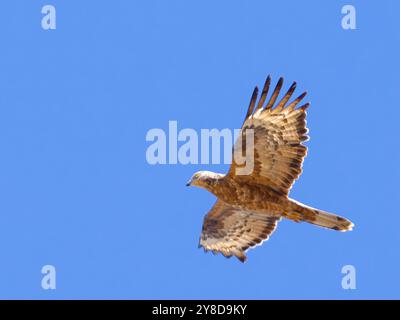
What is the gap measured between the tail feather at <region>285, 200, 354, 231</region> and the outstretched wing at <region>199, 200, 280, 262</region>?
0.76 meters

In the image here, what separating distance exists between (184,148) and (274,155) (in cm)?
156

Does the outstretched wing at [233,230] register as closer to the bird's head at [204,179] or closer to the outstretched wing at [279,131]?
the bird's head at [204,179]

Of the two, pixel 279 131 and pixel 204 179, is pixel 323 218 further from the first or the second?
pixel 204 179

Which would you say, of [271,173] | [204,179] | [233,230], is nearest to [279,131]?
[271,173]

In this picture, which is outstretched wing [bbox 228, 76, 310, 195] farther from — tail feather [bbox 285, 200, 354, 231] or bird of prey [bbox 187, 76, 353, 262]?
tail feather [bbox 285, 200, 354, 231]

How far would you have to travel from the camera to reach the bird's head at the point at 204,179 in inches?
742

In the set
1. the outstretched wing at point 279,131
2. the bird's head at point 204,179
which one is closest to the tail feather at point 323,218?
the outstretched wing at point 279,131

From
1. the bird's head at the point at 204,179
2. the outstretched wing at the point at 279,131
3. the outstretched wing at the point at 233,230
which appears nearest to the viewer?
the outstretched wing at the point at 279,131

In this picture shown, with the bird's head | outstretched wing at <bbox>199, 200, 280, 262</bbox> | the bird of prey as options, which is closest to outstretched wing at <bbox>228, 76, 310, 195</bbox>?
the bird of prey

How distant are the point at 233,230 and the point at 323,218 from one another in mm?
1955

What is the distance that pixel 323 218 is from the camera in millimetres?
18562

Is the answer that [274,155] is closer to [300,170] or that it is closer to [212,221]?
[300,170]

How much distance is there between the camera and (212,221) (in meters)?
20.1
